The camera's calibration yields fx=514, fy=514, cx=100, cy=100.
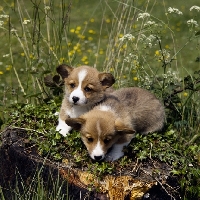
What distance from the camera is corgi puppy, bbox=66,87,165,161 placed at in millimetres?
4617

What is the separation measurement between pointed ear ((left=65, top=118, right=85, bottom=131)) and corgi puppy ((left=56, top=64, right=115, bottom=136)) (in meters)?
0.27

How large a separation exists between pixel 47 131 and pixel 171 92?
5.77 feet

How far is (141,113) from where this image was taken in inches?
213

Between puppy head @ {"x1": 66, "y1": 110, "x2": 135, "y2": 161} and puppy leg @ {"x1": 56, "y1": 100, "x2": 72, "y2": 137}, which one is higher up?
puppy head @ {"x1": 66, "y1": 110, "x2": 135, "y2": 161}

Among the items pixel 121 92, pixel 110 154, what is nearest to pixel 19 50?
pixel 121 92

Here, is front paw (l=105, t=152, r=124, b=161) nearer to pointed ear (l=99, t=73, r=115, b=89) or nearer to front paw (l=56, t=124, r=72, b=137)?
front paw (l=56, t=124, r=72, b=137)

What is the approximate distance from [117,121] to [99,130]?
0.24 metres

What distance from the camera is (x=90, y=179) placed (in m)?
4.60

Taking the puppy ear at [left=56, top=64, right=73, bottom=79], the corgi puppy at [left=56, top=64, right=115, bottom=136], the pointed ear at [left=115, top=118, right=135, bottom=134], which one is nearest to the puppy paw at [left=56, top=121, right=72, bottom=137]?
the corgi puppy at [left=56, top=64, right=115, bottom=136]

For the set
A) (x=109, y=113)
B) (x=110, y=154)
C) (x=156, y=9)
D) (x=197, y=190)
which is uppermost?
(x=109, y=113)

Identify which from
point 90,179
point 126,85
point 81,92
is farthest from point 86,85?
point 126,85

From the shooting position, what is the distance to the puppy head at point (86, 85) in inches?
198

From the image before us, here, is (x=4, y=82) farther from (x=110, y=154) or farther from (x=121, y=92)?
(x=110, y=154)

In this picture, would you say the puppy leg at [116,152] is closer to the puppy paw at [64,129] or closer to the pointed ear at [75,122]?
the pointed ear at [75,122]
